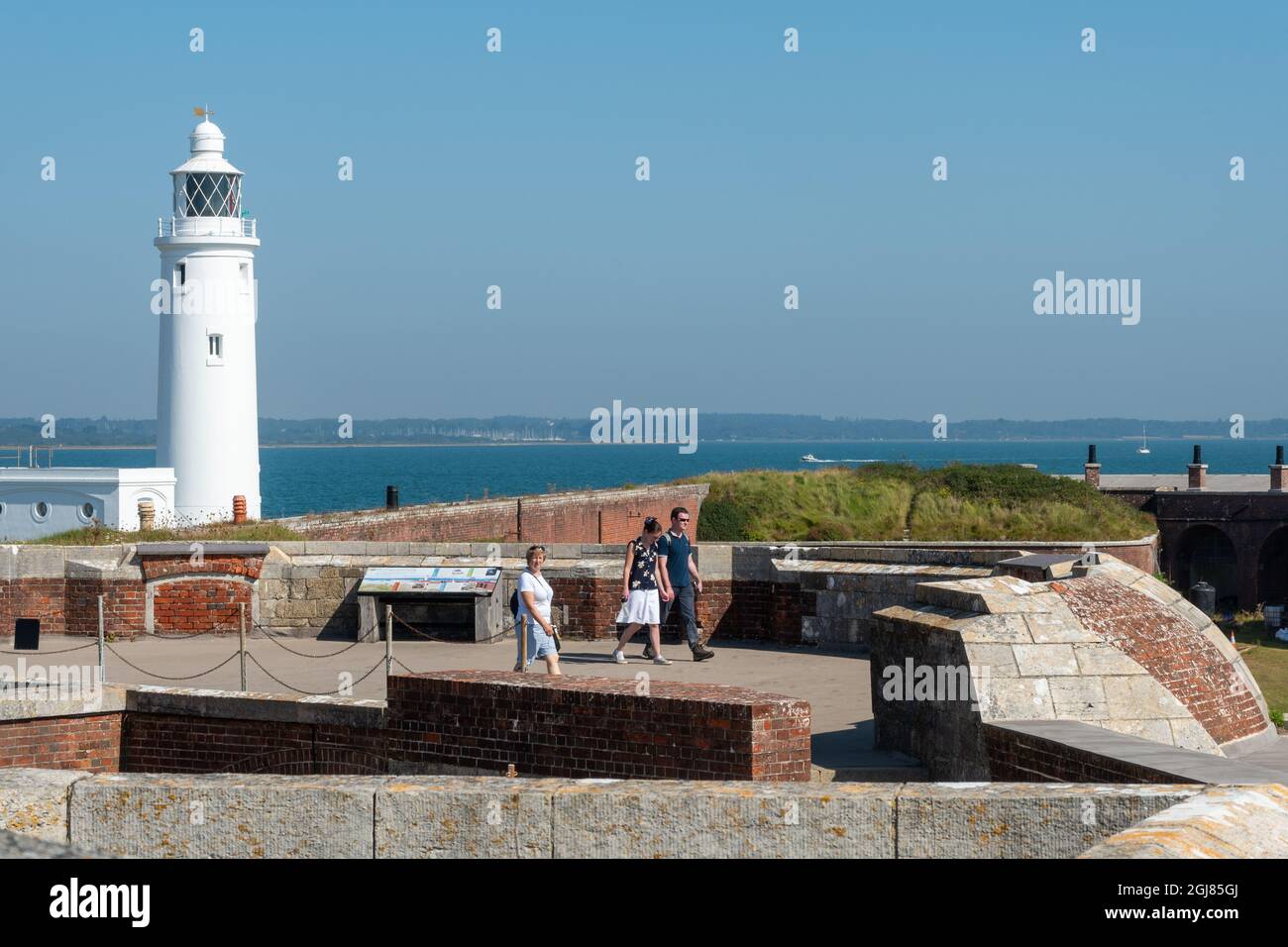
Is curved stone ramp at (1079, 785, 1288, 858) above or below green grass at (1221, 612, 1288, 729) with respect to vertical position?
above

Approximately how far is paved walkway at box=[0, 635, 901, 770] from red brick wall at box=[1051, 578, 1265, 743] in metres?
1.74

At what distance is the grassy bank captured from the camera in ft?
117

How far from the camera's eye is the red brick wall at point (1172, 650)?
9547 millimetres

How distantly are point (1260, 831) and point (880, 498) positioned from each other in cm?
3347

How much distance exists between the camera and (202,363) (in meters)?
37.7

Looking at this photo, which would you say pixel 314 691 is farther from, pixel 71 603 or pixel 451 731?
pixel 71 603

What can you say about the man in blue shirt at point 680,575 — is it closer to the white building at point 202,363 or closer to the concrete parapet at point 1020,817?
the concrete parapet at point 1020,817

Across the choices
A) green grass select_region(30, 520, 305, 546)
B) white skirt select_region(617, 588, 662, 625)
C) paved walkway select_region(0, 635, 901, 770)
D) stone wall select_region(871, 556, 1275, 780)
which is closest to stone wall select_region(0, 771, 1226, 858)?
stone wall select_region(871, 556, 1275, 780)

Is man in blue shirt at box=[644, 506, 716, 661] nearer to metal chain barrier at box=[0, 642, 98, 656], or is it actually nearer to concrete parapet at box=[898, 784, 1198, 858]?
metal chain barrier at box=[0, 642, 98, 656]

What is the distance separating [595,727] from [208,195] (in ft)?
104

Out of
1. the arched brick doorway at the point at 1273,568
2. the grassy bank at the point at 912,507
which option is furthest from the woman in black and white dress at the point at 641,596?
the arched brick doorway at the point at 1273,568

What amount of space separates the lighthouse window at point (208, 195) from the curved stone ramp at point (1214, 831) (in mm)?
35275
